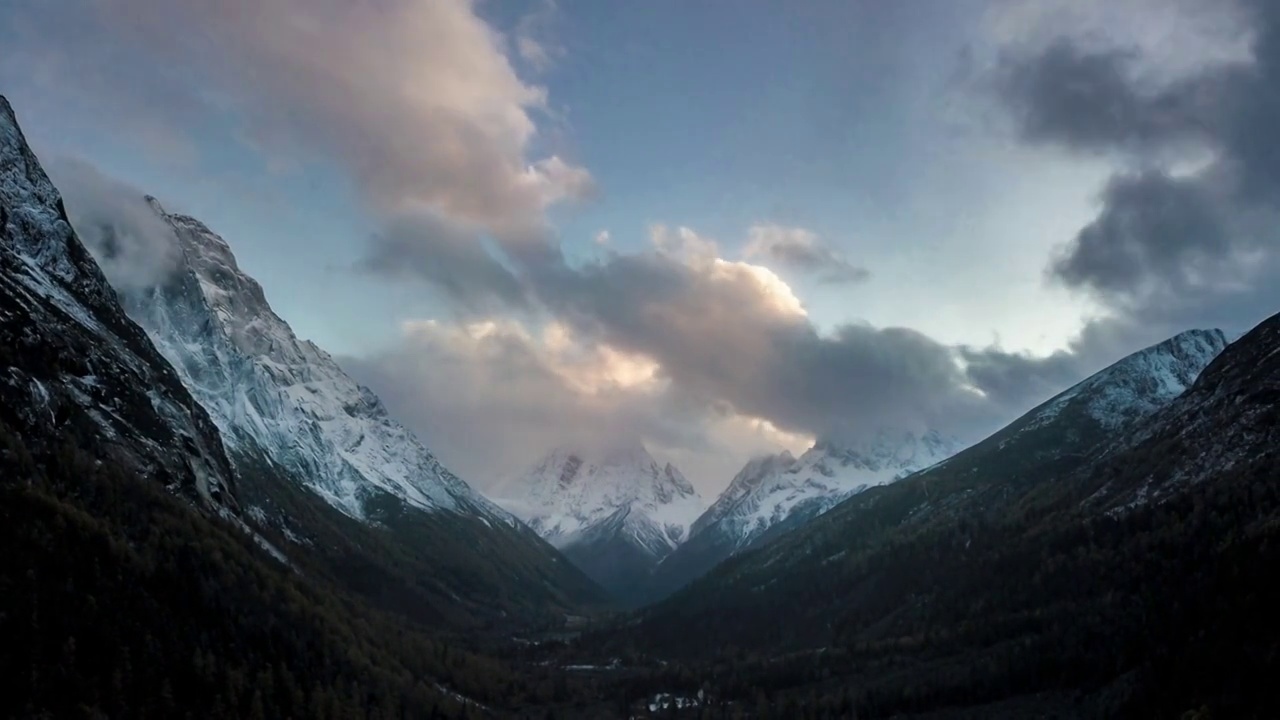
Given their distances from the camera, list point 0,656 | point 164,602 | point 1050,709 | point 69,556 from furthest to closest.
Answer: point 1050,709 < point 164,602 < point 69,556 < point 0,656

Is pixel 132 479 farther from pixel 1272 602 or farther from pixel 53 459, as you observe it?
pixel 1272 602

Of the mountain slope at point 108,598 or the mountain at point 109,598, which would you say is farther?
the mountain at point 109,598

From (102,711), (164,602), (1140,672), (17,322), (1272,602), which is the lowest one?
(102,711)

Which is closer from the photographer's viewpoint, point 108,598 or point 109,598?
point 108,598

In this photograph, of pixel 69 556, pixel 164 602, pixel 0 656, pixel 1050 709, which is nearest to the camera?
pixel 0 656

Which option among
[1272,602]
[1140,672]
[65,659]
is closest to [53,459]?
[65,659]

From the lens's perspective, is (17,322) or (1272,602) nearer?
(1272,602)

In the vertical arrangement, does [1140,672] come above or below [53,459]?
above

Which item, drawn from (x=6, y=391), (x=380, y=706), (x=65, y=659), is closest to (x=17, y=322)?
(x=6, y=391)

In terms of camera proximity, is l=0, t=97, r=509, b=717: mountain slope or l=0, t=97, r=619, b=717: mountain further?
l=0, t=97, r=619, b=717: mountain
